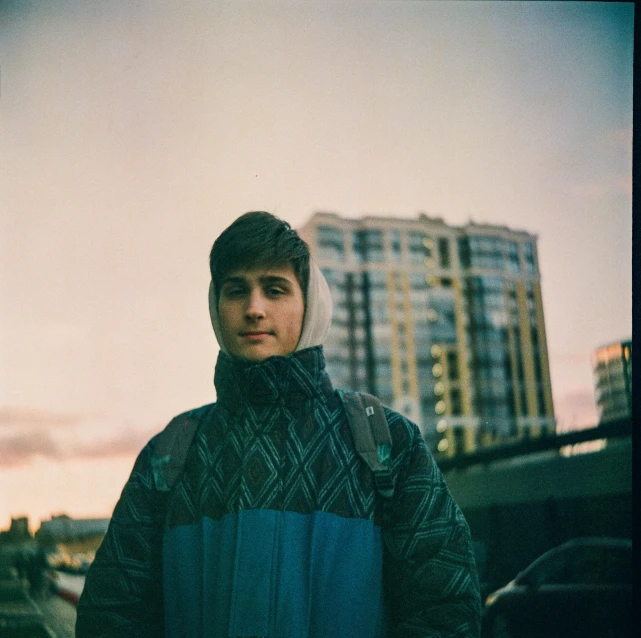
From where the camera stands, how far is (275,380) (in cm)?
147

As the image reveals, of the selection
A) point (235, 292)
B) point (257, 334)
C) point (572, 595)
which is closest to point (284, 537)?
point (257, 334)

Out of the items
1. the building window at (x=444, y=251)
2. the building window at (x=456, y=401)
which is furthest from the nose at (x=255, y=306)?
the building window at (x=456, y=401)

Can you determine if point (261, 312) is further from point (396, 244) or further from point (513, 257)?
point (513, 257)

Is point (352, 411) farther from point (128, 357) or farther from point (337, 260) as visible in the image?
point (337, 260)

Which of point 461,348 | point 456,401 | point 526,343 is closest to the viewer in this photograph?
point 526,343

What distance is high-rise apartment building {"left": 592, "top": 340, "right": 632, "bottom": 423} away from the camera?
2.06 m

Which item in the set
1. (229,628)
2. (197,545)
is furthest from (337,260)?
(229,628)

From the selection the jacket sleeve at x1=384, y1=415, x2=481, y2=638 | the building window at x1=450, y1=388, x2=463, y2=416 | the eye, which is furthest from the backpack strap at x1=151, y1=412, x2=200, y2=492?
the building window at x1=450, y1=388, x2=463, y2=416

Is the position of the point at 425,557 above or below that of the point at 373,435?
below

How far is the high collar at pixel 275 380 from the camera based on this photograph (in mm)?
1472

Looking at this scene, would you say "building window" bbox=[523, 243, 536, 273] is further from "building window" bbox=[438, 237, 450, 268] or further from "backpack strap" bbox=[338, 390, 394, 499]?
"backpack strap" bbox=[338, 390, 394, 499]

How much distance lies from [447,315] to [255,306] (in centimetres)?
123

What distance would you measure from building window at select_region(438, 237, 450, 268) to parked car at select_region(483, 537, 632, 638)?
109cm

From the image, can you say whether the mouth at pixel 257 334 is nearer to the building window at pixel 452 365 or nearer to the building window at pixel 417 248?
the building window at pixel 417 248
